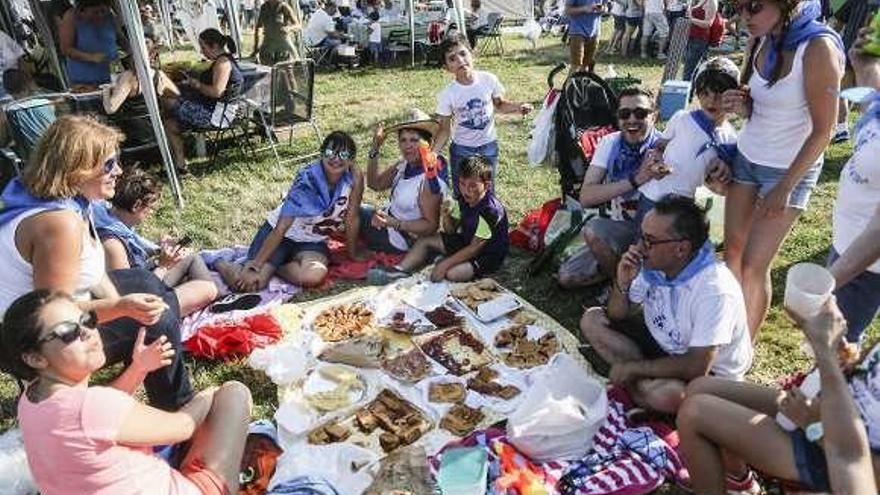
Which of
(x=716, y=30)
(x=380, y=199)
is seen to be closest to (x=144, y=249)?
(x=380, y=199)

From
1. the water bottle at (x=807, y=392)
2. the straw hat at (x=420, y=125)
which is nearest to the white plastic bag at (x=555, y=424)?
the water bottle at (x=807, y=392)

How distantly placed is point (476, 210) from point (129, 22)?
339cm

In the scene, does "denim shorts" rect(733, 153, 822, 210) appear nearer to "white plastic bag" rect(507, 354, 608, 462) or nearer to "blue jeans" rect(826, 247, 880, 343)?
"blue jeans" rect(826, 247, 880, 343)

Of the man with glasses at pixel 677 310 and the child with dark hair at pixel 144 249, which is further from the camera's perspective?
the child with dark hair at pixel 144 249

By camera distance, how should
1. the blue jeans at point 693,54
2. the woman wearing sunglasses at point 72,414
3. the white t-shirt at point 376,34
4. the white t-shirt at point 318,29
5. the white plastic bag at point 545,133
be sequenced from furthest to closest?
the white t-shirt at point 318,29 → the white t-shirt at point 376,34 → the blue jeans at point 693,54 → the white plastic bag at point 545,133 → the woman wearing sunglasses at point 72,414

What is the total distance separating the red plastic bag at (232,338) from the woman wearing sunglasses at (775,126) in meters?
2.80

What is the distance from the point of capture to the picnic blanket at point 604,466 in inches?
118

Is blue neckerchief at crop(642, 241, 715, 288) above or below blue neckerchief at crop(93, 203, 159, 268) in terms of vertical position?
above

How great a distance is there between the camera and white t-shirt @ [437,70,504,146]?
544cm

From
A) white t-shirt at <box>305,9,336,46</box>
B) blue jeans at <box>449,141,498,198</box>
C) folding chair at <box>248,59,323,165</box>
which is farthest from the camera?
white t-shirt at <box>305,9,336,46</box>

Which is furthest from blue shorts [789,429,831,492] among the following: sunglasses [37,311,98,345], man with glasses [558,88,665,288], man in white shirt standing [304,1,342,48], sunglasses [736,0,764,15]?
man in white shirt standing [304,1,342,48]

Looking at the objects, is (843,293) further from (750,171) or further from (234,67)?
(234,67)

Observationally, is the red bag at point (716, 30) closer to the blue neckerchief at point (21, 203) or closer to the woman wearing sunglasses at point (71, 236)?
the woman wearing sunglasses at point (71, 236)

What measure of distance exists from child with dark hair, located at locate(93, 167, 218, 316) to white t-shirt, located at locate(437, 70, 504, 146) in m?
2.25
